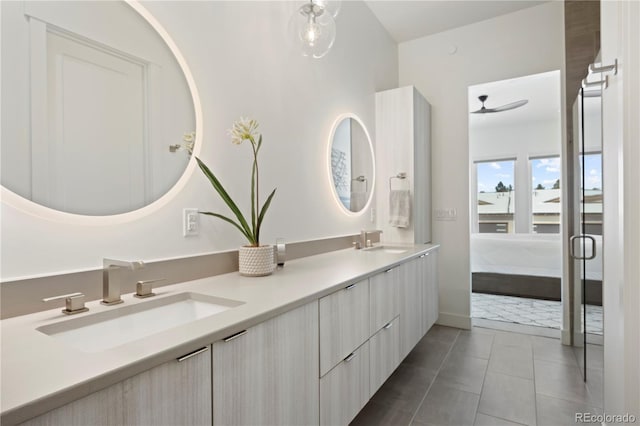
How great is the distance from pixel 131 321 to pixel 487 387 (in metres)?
2.11

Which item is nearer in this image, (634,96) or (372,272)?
(634,96)

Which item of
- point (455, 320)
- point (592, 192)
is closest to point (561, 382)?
point (455, 320)

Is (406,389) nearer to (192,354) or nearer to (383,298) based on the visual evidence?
(383,298)

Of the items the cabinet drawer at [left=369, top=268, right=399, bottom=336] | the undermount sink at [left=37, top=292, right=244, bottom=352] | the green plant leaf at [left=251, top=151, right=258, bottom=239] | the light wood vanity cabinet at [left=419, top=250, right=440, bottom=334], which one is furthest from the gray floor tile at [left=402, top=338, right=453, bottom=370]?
the undermount sink at [left=37, top=292, right=244, bottom=352]

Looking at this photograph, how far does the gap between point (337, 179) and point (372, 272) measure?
3.38 ft

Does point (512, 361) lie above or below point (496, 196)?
below

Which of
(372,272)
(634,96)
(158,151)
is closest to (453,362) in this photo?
(372,272)

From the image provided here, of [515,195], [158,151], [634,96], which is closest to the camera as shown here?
[634,96]

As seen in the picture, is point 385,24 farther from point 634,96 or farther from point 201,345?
point 201,345

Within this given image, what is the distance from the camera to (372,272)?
159 centimetres

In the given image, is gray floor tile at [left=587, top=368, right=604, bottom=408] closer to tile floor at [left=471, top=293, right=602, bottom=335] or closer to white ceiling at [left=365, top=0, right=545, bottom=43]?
tile floor at [left=471, top=293, right=602, bottom=335]

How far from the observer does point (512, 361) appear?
245cm

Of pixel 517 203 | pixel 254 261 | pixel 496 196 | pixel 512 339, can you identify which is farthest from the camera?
pixel 496 196

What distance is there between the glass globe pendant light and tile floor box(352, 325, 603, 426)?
6.71 feet
